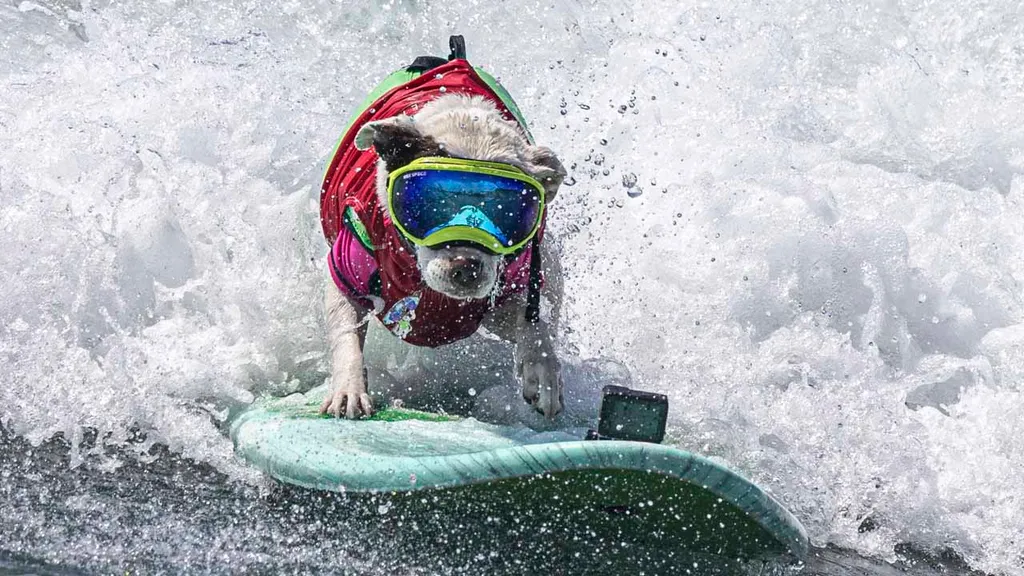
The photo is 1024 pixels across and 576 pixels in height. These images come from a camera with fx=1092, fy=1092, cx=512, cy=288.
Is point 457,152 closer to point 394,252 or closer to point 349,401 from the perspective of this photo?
point 394,252

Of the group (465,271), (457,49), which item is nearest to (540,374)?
(465,271)

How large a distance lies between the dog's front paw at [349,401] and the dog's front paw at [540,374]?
614 mm

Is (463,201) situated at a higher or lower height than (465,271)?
higher

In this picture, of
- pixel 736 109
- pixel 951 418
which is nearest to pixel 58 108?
pixel 736 109

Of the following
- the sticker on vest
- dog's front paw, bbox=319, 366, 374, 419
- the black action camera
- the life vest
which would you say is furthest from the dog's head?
the black action camera

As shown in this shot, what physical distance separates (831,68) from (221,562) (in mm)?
6739

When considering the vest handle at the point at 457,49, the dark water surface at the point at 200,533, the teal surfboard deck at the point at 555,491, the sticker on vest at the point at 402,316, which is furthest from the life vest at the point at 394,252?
the dark water surface at the point at 200,533

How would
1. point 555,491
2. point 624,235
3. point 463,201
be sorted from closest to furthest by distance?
point 555,491, point 463,201, point 624,235

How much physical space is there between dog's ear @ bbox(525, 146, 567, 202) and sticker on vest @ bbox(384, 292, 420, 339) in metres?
0.64

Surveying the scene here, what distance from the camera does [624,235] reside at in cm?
613

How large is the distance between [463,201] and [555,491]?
1052mm

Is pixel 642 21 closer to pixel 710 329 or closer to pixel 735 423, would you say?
pixel 710 329

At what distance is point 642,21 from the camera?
861 cm

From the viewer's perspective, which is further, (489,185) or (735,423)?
(735,423)
